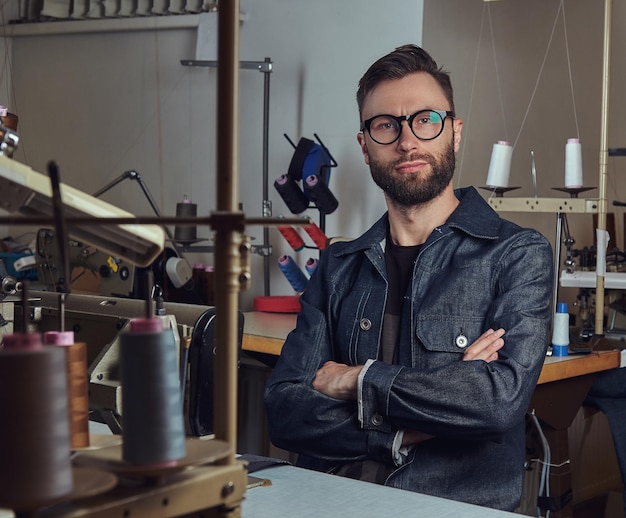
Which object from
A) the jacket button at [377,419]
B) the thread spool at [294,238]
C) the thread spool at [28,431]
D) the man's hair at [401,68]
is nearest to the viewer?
the thread spool at [28,431]

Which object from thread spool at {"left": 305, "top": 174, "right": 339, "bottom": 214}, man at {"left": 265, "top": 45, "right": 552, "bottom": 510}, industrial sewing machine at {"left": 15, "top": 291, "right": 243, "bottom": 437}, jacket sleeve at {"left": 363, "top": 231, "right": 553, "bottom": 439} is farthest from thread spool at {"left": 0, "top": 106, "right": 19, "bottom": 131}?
thread spool at {"left": 305, "top": 174, "right": 339, "bottom": 214}

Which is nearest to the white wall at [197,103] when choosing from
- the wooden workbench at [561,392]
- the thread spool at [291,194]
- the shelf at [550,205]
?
the thread spool at [291,194]

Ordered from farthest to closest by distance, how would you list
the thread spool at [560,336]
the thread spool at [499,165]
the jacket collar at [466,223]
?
the thread spool at [499,165]
the thread spool at [560,336]
the jacket collar at [466,223]

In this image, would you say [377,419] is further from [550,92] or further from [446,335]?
[550,92]

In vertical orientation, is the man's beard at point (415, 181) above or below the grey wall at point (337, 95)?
below

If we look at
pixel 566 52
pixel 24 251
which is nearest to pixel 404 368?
pixel 566 52

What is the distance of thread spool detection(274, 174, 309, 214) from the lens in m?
3.81

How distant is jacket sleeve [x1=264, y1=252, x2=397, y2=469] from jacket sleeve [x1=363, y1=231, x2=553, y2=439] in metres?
0.05

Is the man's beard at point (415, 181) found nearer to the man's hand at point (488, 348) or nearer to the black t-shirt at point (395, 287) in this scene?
the black t-shirt at point (395, 287)

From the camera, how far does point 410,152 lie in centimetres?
212

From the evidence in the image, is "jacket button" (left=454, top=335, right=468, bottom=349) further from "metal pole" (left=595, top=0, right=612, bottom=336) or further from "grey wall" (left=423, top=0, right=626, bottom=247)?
A: "grey wall" (left=423, top=0, right=626, bottom=247)

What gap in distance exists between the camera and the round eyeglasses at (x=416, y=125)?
6.97ft

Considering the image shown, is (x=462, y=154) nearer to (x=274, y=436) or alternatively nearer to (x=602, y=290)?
(x=602, y=290)

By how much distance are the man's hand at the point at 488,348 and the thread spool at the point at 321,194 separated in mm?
1899
